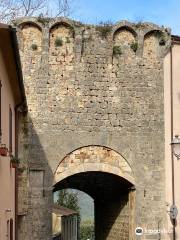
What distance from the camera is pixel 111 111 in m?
17.6

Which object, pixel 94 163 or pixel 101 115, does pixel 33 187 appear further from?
pixel 101 115

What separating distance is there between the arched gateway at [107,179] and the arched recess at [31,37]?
330 cm

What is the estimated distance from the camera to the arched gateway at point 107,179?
1731cm

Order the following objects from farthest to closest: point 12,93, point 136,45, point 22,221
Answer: point 136,45, point 22,221, point 12,93

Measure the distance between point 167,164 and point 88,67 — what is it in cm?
379

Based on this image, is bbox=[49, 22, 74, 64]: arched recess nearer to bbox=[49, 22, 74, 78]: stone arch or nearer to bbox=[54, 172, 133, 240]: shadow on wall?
bbox=[49, 22, 74, 78]: stone arch

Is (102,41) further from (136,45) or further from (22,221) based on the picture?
(22,221)

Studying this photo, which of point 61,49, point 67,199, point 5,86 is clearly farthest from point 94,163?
point 67,199

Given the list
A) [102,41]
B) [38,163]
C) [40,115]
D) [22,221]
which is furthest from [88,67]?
[22,221]

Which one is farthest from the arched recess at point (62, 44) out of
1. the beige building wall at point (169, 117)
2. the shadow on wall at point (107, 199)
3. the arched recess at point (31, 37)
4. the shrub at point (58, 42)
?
the shadow on wall at point (107, 199)

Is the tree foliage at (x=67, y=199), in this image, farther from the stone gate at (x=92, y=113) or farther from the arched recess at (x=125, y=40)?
the arched recess at (x=125, y=40)

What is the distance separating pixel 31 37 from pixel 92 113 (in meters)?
2.91

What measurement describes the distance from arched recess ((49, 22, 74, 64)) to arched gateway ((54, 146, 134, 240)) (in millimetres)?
2773

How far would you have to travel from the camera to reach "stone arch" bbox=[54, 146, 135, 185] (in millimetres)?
17234
